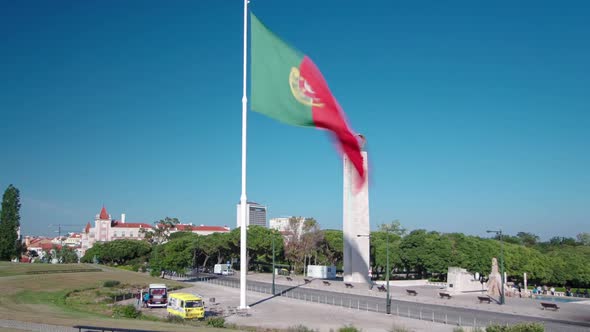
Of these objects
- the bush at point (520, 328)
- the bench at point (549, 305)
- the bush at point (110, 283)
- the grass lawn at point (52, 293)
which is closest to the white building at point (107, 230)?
the grass lawn at point (52, 293)

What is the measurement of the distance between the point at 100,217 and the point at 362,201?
14342cm

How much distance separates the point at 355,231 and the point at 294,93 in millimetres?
37337

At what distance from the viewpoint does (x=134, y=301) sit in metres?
41.4

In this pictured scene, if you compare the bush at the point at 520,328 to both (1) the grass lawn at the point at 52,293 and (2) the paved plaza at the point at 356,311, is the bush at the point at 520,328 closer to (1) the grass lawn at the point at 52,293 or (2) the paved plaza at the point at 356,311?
(2) the paved plaza at the point at 356,311

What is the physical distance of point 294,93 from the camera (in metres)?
24.9

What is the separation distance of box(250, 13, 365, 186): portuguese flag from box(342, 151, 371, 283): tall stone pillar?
34679 millimetres

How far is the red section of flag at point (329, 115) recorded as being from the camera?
80.3ft

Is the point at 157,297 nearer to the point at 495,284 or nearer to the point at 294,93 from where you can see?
the point at 294,93

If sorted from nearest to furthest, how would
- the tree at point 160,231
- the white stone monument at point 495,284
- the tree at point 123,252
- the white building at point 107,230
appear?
the white stone monument at point 495,284
the tree at point 123,252
the tree at point 160,231
the white building at point 107,230

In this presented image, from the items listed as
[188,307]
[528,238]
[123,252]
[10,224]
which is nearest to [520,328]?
[188,307]

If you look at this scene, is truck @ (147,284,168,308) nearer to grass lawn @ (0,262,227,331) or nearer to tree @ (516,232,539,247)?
grass lawn @ (0,262,227,331)

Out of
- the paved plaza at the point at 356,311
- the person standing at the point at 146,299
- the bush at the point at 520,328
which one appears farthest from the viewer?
the person standing at the point at 146,299

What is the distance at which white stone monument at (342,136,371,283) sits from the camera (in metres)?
59.9

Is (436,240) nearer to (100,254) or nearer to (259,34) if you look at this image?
(259,34)
